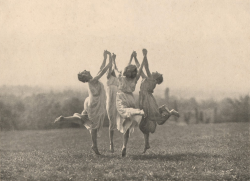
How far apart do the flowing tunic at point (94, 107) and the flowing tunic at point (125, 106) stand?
644 millimetres

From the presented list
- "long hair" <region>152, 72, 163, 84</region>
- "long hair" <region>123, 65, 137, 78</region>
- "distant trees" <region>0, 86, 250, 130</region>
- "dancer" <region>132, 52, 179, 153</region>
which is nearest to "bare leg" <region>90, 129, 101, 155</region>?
"dancer" <region>132, 52, 179, 153</region>

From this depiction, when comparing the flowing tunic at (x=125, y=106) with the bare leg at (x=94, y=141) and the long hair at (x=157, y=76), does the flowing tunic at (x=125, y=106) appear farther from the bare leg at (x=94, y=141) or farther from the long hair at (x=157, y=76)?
the bare leg at (x=94, y=141)

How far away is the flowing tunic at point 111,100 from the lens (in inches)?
428

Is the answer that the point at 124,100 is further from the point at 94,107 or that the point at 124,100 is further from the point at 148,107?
the point at 94,107

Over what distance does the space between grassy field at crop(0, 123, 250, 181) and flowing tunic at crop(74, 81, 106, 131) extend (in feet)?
3.08

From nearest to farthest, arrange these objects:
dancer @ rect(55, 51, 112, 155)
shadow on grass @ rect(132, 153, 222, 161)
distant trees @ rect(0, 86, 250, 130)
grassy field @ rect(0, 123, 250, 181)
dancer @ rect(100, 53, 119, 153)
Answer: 1. grassy field @ rect(0, 123, 250, 181)
2. shadow on grass @ rect(132, 153, 222, 161)
3. dancer @ rect(55, 51, 112, 155)
4. dancer @ rect(100, 53, 119, 153)
5. distant trees @ rect(0, 86, 250, 130)

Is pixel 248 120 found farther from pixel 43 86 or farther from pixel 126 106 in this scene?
pixel 43 86

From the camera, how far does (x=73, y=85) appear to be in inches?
498

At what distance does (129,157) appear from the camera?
32.3 ft

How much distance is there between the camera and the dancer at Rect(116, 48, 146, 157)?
9.84 metres

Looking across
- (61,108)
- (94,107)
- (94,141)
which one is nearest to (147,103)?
(94,107)

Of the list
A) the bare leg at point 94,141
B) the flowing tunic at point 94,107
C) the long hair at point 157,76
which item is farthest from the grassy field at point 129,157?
the long hair at point 157,76

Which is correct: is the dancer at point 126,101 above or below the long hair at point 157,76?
below

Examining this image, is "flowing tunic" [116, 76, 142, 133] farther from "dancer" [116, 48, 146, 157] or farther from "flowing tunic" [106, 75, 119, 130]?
"flowing tunic" [106, 75, 119, 130]
